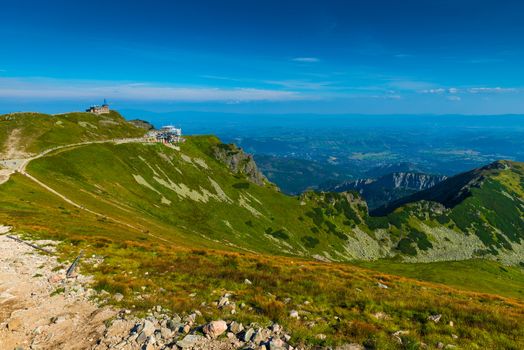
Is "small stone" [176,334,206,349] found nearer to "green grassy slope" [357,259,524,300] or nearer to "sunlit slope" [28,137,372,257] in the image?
"sunlit slope" [28,137,372,257]

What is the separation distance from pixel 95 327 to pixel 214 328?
641 cm

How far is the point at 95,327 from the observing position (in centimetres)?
1653

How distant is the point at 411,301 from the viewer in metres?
21.9

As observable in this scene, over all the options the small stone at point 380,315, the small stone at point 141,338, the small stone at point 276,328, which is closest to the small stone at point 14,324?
the small stone at point 141,338

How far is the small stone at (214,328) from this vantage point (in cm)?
1542

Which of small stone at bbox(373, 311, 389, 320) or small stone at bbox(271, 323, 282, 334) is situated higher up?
small stone at bbox(271, 323, 282, 334)

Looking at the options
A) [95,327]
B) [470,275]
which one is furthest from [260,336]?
[470,275]

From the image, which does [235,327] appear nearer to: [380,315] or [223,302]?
[223,302]

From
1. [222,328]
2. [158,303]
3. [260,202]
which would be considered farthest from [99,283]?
[260,202]

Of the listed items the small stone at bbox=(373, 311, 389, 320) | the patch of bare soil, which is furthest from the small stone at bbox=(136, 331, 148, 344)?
the small stone at bbox=(373, 311, 389, 320)

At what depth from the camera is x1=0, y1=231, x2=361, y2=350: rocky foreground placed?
1488 centimetres

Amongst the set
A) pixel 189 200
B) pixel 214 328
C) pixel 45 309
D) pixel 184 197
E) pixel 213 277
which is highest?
pixel 214 328

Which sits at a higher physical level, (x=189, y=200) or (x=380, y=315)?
(x=380, y=315)

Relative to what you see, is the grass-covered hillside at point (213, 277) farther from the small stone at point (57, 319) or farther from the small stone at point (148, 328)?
the small stone at point (57, 319)
